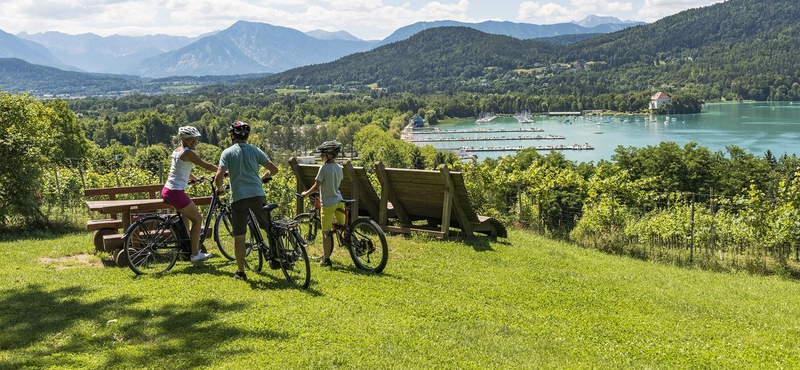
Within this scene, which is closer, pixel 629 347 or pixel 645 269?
pixel 629 347

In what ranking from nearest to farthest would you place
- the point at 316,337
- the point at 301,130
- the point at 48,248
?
the point at 316,337 < the point at 48,248 < the point at 301,130

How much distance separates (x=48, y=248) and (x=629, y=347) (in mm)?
7914

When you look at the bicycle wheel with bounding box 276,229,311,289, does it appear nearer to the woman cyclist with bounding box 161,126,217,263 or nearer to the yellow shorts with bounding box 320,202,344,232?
the yellow shorts with bounding box 320,202,344,232

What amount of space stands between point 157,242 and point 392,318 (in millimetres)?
3185

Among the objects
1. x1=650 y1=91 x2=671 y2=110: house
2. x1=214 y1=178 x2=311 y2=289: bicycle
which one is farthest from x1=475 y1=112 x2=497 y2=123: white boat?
x1=214 y1=178 x2=311 y2=289: bicycle

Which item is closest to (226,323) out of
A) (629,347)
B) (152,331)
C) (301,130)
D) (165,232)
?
(152,331)

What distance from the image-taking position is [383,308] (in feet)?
18.9

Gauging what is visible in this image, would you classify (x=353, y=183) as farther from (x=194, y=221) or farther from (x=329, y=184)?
(x=194, y=221)

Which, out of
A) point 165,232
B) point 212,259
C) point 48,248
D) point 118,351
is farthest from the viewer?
point 48,248

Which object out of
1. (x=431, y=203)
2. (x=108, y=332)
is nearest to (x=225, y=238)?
(x=431, y=203)

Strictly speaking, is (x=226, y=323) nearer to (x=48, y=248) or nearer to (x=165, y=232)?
(x=165, y=232)

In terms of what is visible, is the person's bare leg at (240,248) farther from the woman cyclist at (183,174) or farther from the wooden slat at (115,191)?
the wooden slat at (115,191)

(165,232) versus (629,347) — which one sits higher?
(165,232)

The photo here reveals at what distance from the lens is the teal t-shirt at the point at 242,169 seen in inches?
245
